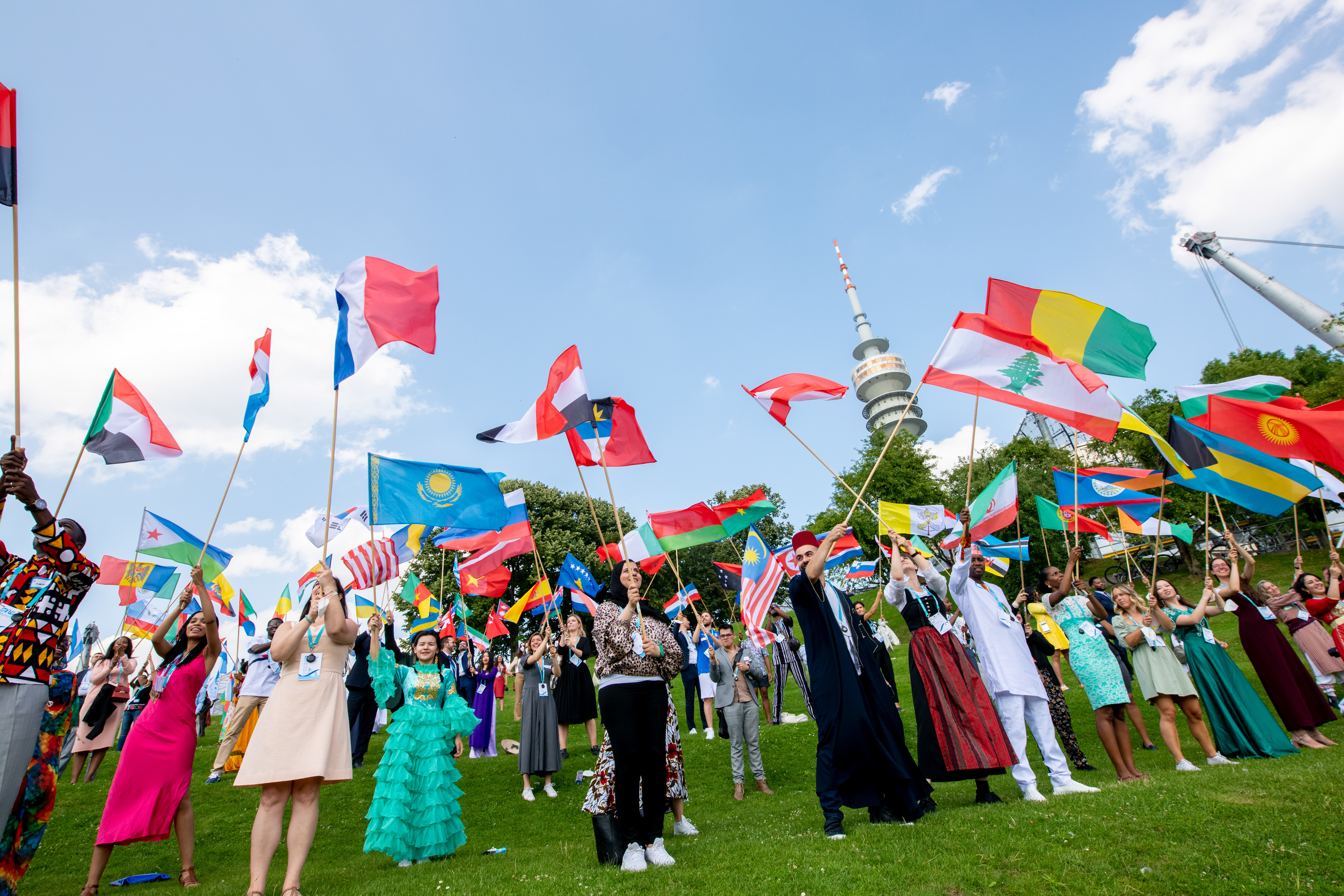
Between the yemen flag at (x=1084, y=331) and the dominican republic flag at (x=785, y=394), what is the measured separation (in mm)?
2192

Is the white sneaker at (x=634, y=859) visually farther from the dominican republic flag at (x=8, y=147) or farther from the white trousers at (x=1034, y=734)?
the dominican republic flag at (x=8, y=147)

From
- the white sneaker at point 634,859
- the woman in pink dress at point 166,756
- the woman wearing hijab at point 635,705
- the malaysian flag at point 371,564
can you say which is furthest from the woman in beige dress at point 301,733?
the malaysian flag at point 371,564

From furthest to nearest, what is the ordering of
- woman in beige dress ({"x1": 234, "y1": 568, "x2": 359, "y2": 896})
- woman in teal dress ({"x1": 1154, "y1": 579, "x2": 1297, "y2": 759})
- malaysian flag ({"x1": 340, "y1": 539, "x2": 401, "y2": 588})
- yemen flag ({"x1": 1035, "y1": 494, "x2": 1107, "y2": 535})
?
1. yemen flag ({"x1": 1035, "y1": 494, "x2": 1107, "y2": 535})
2. malaysian flag ({"x1": 340, "y1": 539, "x2": 401, "y2": 588})
3. woman in teal dress ({"x1": 1154, "y1": 579, "x2": 1297, "y2": 759})
4. woman in beige dress ({"x1": 234, "y1": 568, "x2": 359, "y2": 896})

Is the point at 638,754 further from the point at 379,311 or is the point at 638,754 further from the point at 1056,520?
the point at 1056,520

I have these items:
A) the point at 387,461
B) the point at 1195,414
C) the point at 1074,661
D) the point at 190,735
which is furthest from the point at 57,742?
the point at 1195,414

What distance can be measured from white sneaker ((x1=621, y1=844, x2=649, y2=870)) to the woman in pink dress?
12.4 feet

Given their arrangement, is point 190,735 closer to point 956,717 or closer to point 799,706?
point 956,717

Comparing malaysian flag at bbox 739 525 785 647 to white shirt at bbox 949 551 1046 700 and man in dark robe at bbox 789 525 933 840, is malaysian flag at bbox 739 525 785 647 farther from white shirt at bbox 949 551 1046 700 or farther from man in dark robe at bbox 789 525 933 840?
→ man in dark robe at bbox 789 525 933 840

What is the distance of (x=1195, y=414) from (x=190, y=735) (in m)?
13.2

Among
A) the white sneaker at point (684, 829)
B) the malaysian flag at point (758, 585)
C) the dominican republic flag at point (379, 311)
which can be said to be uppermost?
the dominican republic flag at point (379, 311)

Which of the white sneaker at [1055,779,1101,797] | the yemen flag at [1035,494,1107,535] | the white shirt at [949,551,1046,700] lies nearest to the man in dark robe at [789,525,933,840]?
the white shirt at [949,551,1046,700]

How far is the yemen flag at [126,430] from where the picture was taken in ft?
24.1

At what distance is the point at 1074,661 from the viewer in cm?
822

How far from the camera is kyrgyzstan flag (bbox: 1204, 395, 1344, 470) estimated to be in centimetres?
898
